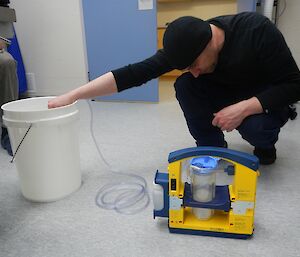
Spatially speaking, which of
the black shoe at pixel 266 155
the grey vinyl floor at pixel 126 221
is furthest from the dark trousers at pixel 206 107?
the grey vinyl floor at pixel 126 221

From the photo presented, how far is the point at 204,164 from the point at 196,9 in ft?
9.27

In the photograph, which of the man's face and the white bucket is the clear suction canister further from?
the white bucket

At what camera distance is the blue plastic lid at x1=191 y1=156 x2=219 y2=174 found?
70cm

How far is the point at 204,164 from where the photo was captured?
0.70 meters

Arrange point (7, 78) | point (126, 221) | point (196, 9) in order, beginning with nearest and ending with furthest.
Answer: point (126, 221)
point (7, 78)
point (196, 9)

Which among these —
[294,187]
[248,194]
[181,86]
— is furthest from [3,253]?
[294,187]

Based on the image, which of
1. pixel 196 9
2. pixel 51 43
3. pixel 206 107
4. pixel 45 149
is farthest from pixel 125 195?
pixel 196 9

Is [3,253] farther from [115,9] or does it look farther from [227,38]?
[115,9]

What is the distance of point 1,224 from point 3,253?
0.13 metres

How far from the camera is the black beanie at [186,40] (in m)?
0.70

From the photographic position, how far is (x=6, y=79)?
1.28 metres

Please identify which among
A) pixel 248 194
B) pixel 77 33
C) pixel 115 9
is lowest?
pixel 248 194

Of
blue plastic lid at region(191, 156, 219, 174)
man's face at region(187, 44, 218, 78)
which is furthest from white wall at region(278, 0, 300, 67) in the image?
blue plastic lid at region(191, 156, 219, 174)

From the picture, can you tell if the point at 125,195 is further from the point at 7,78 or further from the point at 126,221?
the point at 7,78
